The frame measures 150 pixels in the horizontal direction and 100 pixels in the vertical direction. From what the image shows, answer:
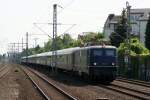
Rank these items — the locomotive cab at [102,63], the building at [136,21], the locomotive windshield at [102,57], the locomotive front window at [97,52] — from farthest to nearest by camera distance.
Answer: the building at [136,21] → the locomotive front window at [97,52] → the locomotive windshield at [102,57] → the locomotive cab at [102,63]

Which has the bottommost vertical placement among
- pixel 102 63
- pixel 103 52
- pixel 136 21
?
pixel 102 63

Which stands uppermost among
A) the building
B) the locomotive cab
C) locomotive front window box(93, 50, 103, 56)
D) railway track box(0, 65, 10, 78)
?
the building

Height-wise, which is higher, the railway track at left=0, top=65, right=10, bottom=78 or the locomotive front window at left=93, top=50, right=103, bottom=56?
the locomotive front window at left=93, top=50, right=103, bottom=56

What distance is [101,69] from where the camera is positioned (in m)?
34.5

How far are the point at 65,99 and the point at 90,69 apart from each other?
1225 centimetres

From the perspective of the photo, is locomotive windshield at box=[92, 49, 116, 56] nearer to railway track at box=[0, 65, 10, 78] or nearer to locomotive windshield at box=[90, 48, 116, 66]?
locomotive windshield at box=[90, 48, 116, 66]

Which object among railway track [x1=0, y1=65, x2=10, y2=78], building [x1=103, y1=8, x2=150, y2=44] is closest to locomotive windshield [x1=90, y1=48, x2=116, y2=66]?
railway track [x1=0, y1=65, x2=10, y2=78]

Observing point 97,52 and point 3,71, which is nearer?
point 97,52

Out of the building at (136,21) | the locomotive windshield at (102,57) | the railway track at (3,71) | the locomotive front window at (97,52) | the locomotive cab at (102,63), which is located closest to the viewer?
the locomotive cab at (102,63)

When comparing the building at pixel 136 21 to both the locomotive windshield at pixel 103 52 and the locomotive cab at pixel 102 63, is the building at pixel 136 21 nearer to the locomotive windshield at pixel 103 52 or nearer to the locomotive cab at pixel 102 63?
the locomotive windshield at pixel 103 52

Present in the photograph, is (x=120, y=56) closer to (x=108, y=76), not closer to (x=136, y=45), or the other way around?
(x=136, y=45)

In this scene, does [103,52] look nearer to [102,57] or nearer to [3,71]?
[102,57]

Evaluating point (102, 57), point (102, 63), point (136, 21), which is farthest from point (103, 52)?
point (136, 21)

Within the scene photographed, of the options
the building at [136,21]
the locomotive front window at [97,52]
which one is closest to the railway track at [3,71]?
the locomotive front window at [97,52]
